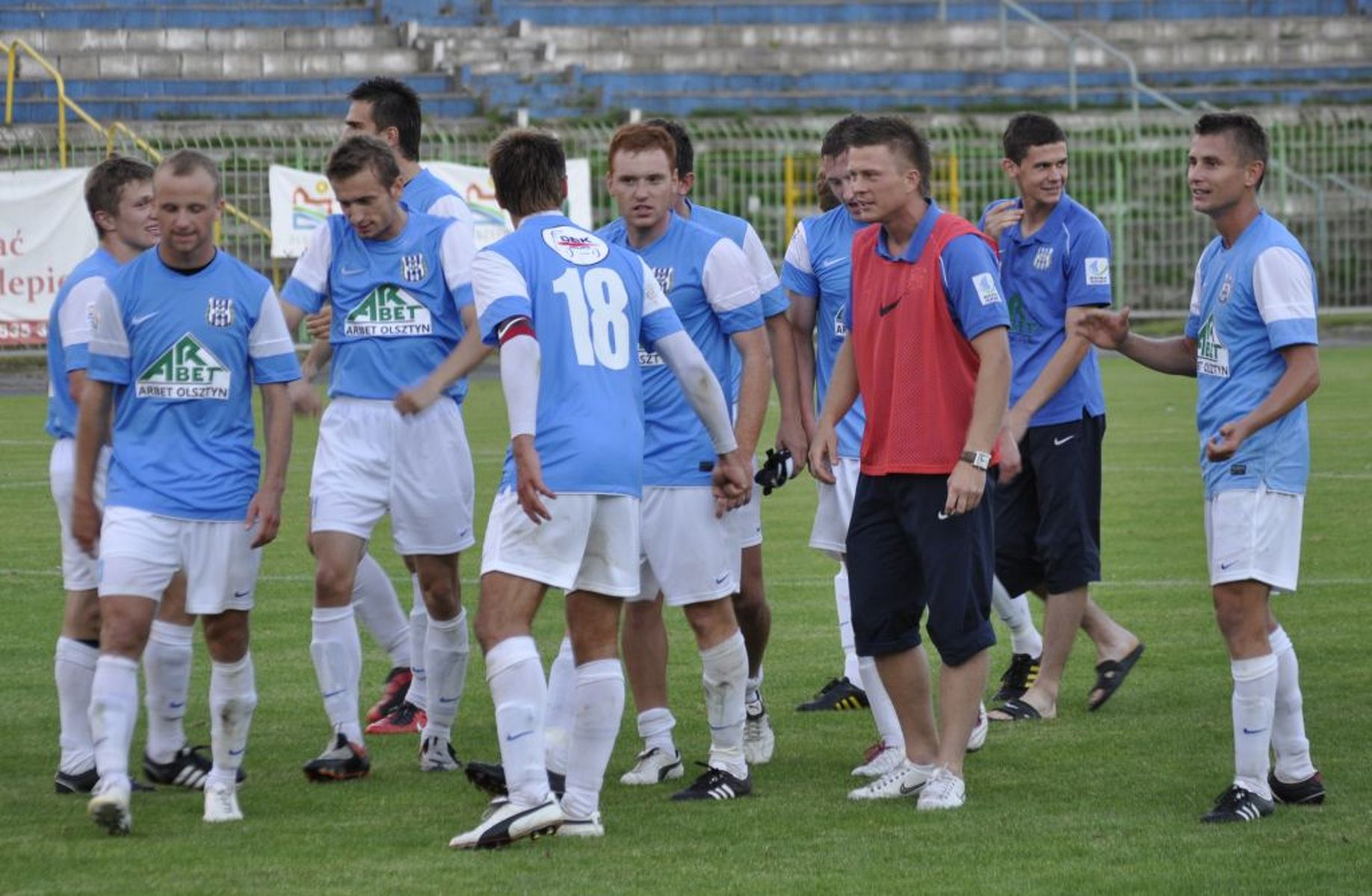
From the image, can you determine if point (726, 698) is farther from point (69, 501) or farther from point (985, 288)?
point (69, 501)

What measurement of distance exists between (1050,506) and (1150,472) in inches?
295

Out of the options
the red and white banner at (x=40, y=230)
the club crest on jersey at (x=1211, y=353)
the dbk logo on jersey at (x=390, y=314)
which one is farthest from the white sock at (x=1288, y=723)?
the red and white banner at (x=40, y=230)

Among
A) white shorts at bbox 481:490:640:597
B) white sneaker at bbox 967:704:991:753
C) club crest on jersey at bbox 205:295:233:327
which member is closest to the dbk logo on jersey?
club crest on jersey at bbox 205:295:233:327

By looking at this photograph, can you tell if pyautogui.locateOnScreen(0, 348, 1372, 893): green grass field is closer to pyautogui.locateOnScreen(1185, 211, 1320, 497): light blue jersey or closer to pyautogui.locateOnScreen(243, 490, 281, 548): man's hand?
pyautogui.locateOnScreen(243, 490, 281, 548): man's hand

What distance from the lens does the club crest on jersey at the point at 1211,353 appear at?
659 cm

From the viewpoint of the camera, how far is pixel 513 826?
606cm

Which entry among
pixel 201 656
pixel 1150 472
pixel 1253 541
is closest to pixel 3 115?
pixel 1150 472

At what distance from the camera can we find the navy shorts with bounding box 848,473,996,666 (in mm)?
6621

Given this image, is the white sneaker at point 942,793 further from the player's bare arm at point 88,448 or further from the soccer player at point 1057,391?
the player's bare arm at point 88,448

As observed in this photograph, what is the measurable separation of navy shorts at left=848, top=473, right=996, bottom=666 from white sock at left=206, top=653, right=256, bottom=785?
1881 millimetres

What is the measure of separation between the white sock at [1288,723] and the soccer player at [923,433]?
0.88 meters

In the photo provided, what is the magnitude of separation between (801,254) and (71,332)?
2.73m

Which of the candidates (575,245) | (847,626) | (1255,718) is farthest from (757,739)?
(575,245)

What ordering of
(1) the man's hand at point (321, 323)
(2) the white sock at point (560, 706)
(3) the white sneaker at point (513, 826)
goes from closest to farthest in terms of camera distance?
(3) the white sneaker at point (513, 826) → (2) the white sock at point (560, 706) → (1) the man's hand at point (321, 323)
